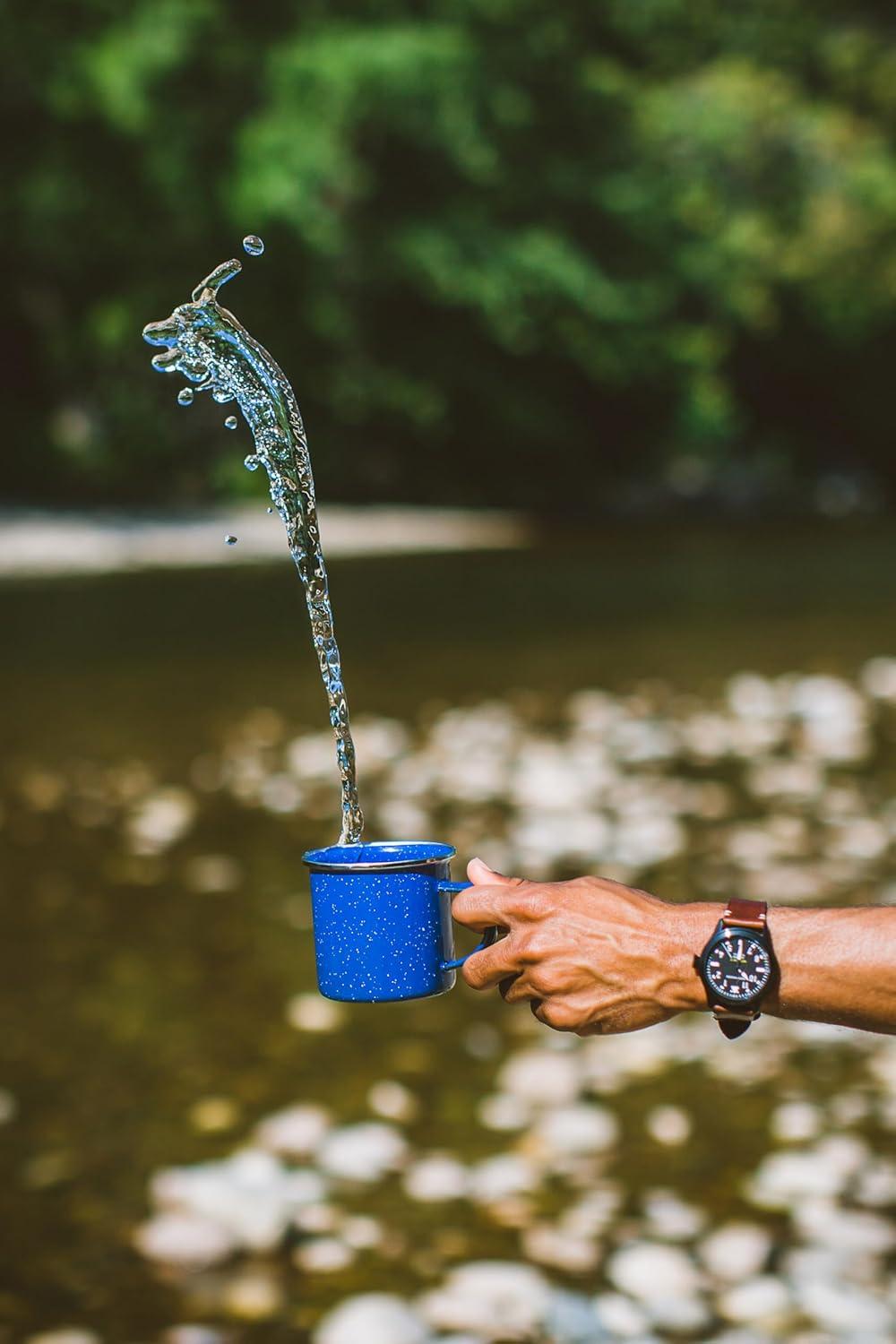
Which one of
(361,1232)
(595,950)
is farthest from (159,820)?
(595,950)

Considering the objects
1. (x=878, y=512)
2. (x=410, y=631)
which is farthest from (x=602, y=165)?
(x=410, y=631)

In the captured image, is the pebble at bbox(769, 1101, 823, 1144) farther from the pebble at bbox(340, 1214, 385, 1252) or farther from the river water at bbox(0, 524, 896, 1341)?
the pebble at bbox(340, 1214, 385, 1252)

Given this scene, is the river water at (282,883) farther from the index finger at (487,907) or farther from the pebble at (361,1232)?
the index finger at (487,907)

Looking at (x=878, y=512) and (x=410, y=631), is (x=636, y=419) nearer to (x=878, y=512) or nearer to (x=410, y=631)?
(x=878, y=512)

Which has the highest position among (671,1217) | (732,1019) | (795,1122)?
(732,1019)

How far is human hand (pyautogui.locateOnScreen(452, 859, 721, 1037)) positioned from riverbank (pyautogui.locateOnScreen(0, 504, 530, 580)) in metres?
19.1

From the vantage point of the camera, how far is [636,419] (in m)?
38.9

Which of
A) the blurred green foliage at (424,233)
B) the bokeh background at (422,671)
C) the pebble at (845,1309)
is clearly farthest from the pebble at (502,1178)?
the blurred green foliage at (424,233)

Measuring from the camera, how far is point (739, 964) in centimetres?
185

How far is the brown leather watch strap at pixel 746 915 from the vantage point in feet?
6.09

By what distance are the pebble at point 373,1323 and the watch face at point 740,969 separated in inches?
60.3

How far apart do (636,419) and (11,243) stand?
15482mm

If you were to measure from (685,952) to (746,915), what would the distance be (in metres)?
0.09

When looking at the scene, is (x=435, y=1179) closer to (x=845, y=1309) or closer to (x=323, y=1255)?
(x=323, y=1255)
